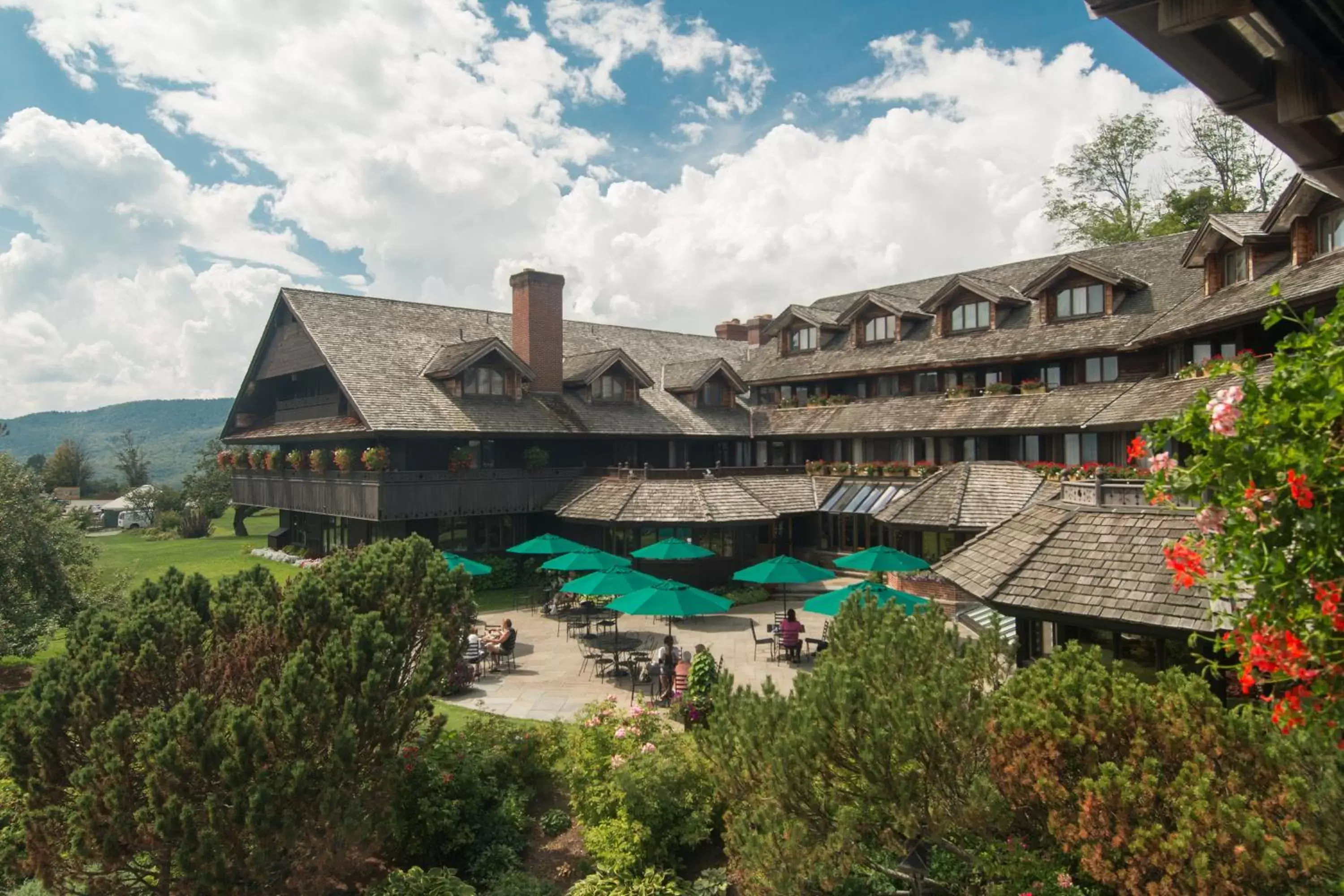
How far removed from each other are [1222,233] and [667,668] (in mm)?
20953

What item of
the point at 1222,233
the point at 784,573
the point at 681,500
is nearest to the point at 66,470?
the point at 681,500

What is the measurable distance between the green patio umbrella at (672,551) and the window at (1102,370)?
16.0 metres

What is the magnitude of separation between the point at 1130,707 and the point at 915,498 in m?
20.9

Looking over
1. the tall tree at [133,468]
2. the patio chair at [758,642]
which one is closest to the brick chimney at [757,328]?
the patio chair at [758,642]

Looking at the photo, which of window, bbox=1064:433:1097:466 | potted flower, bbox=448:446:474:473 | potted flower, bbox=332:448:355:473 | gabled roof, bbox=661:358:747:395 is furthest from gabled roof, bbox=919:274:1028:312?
potted flower, bbox=332:448:355:473

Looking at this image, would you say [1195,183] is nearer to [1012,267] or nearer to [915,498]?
[1012,267]

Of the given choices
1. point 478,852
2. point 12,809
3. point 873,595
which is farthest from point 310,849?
point 873,595

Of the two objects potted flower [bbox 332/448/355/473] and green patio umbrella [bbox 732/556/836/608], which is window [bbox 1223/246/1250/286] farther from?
potted flower [bbox 332/448/355/473]

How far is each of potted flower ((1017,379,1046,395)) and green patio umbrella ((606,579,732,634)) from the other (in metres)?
17.9

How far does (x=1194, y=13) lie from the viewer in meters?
2.80

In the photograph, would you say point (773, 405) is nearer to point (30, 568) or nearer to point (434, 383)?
point (434, 383)

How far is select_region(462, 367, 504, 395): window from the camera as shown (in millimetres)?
33156

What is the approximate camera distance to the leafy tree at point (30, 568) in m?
18.5

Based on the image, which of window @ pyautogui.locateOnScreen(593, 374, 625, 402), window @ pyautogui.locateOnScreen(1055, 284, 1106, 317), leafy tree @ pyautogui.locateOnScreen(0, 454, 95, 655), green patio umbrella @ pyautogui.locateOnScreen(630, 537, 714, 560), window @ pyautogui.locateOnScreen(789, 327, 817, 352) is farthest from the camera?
window @ pyautogui.locateOnScreen(789, 327, 817, 352)
